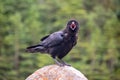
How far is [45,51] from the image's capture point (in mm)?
11180

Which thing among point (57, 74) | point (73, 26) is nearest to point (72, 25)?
point (73, 26)

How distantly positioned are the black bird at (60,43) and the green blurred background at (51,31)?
660 inches

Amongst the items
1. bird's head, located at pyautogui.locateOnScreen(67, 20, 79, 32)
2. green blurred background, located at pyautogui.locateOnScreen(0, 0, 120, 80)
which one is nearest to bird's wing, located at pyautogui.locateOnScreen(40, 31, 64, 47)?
bird's head, located at pyautogui.locateOnScreen(67, 20, 79, 32)

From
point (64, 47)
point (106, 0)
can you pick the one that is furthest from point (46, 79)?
point (106, 0)

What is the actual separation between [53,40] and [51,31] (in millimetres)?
27072

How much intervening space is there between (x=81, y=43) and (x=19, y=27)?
5.90 meters

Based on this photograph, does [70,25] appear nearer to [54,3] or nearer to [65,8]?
[65,8]

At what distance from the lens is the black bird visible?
10.6m

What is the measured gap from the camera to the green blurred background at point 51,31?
104ft

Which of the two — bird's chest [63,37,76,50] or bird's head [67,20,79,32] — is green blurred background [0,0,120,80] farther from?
bird's head [67,20,79,32]

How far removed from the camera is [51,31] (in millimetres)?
37906

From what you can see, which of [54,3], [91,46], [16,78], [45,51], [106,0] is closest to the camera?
[45,51]

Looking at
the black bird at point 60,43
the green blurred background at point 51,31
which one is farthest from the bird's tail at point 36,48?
the green blurred background at point 51,31

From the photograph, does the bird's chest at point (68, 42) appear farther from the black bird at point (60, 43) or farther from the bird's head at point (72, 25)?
the bird's head at point (72, 25)
